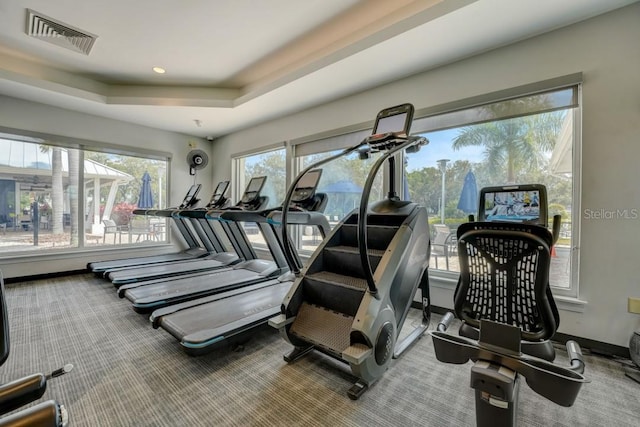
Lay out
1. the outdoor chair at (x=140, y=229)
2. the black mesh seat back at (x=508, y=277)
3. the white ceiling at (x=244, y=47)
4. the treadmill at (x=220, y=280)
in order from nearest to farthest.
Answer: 1. the black mesh seat back at (x=508, y=277)
2. the white ceiling at (x=244, y=47)
3. the treadmill at (x=220, y=280)
4. the outdoor chair at (x=140, y=229)

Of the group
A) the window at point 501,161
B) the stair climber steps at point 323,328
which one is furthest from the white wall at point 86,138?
the window at point 501,161

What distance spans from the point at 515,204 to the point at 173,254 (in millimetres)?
5356

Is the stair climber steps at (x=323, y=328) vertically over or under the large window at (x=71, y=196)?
under

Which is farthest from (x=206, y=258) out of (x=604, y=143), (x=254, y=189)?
(x=604, y=143)

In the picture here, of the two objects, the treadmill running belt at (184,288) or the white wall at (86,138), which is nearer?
the treadmill running belt at (184,288)

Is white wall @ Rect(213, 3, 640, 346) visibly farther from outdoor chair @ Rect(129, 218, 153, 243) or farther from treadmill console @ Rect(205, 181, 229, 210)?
outdoor chair @ Rect(129, 218, 153, 243)

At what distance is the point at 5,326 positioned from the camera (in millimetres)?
895

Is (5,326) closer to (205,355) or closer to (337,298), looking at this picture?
(205,355)

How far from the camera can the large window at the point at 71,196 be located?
4215mm

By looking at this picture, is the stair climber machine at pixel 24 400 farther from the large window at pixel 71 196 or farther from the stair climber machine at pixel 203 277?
the large window at pixel 71 196

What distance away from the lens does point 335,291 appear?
2047 millimetres

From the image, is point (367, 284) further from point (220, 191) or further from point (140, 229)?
point (140, 229)

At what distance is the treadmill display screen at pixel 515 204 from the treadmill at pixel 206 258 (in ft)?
9.14

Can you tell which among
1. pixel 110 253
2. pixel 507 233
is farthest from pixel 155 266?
pixel 507 233
